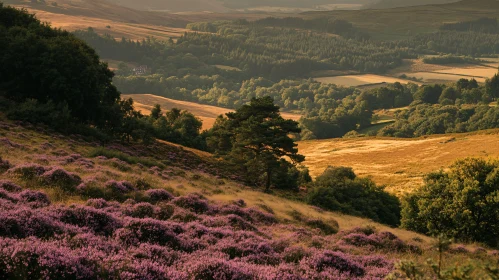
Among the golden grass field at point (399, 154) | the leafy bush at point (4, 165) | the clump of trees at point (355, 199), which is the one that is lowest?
the golden grass field at point (399, 154)

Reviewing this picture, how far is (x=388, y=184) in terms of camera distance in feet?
302

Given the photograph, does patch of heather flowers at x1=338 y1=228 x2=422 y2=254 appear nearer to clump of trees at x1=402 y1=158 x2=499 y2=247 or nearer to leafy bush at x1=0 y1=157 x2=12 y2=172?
clump of trees at x1=402 y1=158 x2=499 y2=247

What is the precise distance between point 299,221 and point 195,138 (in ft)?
235

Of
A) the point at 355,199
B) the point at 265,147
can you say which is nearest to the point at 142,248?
the point at 355,199

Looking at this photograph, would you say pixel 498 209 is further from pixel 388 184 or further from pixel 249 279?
pixel 388 184

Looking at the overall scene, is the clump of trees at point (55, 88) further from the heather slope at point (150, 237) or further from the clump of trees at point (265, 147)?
the heather slope at point (150, 237)

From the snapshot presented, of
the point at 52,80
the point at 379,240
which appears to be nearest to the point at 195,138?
the point at 52,80

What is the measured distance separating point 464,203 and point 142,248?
3405 cm

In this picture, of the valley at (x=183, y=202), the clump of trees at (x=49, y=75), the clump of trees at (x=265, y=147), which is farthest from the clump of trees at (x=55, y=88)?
the clump of trees at (x=265, y=147)

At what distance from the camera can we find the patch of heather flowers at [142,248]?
10.2 meters

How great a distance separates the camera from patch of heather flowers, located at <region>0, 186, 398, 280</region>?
10195mm

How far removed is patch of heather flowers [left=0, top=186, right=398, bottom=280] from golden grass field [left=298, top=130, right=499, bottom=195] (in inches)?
2732

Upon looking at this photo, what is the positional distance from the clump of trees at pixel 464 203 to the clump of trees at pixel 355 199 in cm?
1202

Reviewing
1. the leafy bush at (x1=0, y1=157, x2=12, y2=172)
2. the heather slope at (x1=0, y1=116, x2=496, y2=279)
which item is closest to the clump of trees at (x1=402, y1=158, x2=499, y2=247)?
the heather slope at (x1=0, y1=116, x2=496, y2=279)
